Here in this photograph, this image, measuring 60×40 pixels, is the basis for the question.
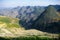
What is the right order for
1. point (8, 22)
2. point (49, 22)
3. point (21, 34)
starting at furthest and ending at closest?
1. point (8, 22)
2. point (49, 22)
3. point (21, 34)

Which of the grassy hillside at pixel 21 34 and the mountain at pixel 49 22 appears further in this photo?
the mountain at pixel 49 22

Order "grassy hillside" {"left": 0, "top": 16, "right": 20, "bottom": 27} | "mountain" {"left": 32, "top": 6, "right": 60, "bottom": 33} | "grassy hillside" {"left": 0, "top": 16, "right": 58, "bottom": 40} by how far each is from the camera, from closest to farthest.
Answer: "grassy hillside" {"left": 0, "top": 16, "right": 58, "bottom": 40} → "mountain" {"left": 32, "top": 6, "right": 60, "bottom": 33} → "grassy hillside" {"left": 0, "top": 16, "right": 20, "bottom": 27}

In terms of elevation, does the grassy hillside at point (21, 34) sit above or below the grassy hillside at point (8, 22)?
below

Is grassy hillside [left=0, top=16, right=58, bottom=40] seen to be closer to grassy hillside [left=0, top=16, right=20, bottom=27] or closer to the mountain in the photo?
grassy hillside [left=0, top=16, right=20, bottom=27]

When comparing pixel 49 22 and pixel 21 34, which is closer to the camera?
pixel 21 34

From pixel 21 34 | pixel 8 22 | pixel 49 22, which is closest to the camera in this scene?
pixel 21 34

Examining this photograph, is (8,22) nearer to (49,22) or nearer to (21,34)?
(49,22)

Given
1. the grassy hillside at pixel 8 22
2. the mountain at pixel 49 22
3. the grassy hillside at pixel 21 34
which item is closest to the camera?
the grassy hillside at pixel 21 34

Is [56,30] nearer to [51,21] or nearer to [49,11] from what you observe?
[51,21]

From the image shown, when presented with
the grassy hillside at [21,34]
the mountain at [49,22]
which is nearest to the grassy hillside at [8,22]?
the grassy hillside at [21,34]

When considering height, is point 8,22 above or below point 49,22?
above

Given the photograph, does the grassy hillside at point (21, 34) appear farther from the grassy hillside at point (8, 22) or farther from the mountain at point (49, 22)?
the mountain at point (49, 22)

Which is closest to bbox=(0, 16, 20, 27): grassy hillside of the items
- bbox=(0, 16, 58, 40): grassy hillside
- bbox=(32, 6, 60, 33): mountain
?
bbox=(0, 16, 58, 40): grassy hillside

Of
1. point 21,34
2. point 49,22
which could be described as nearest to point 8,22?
point 49,22
